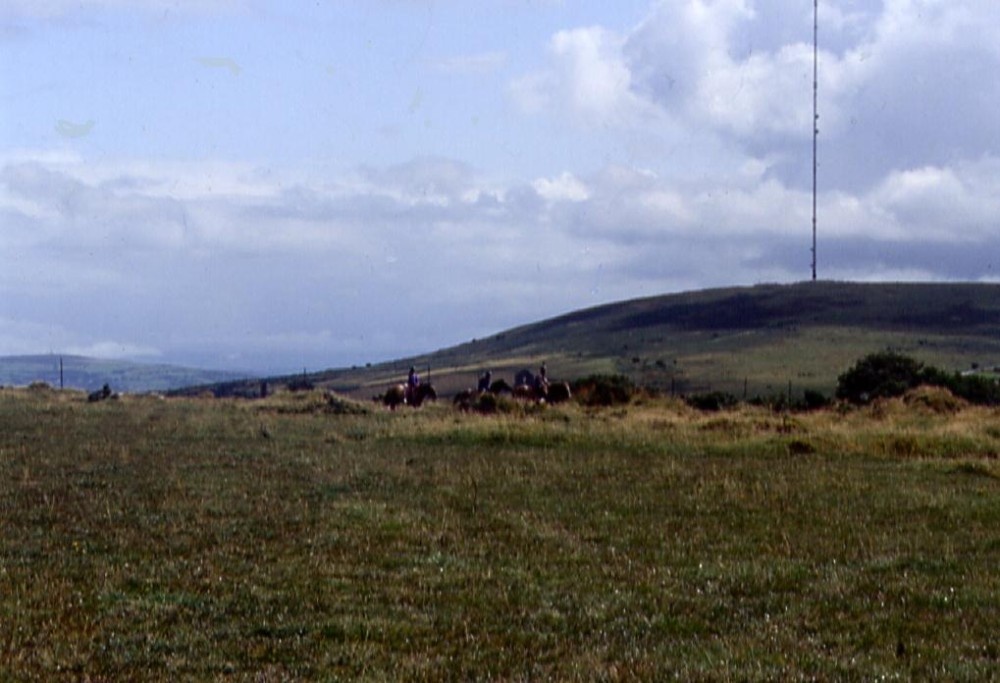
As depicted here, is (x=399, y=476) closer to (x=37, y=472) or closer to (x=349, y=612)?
(x=37, y=472)

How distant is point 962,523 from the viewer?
18688 mm

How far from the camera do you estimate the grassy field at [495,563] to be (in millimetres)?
10148

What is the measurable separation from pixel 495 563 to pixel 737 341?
11784 cm

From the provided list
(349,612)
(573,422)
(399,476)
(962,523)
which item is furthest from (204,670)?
(573,422)

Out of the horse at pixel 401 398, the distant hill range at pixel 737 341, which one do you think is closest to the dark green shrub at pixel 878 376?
the horse at pixel 401 398

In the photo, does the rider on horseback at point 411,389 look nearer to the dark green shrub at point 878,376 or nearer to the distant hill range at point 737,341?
the dark green shrub at point 878,376

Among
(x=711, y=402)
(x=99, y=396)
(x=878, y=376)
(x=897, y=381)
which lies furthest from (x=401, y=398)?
(x=897, y=381)

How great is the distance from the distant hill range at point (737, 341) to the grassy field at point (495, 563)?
2605 inches

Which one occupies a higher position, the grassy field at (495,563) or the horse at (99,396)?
the horse at (99,396)

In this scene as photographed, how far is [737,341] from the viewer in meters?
130

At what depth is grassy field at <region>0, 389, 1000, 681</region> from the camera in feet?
33.3

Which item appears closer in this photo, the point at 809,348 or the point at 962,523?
the point at 962,523

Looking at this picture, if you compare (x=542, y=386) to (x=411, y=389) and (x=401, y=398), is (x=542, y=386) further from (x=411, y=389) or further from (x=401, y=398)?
(x=401, y=398)

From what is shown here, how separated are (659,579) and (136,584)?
5669 mm
